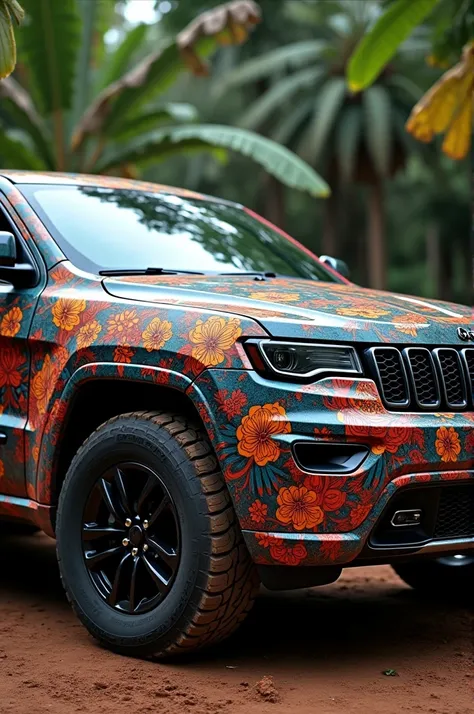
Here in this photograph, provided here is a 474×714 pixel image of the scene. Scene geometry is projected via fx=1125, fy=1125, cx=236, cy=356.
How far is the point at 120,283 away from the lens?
4395mm

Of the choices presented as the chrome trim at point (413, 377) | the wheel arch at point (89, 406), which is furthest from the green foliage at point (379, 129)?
the chrome trim at point (413, 377)

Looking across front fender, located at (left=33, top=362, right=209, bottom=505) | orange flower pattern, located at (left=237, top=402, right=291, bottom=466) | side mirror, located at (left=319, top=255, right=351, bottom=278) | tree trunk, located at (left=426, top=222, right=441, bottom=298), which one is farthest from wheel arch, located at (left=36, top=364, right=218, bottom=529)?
tree trunk, located at (left=426, top=222, right=441, bottom=298)

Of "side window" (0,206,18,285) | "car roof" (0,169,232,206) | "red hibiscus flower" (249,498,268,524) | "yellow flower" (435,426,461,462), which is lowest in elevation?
"red hibiscus flower" (249,498,268,524)

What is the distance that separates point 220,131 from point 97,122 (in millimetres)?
1761

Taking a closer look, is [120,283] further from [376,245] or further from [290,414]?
[376,245]

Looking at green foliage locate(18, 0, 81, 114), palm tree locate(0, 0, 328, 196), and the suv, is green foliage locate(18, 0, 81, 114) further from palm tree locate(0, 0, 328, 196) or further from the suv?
the suv

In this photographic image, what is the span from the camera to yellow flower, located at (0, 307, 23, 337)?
461 centimetres

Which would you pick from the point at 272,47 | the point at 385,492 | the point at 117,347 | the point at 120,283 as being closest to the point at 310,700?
the point at 385,492

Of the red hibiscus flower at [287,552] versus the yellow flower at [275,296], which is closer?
the red hibiscus flower at [287,552]

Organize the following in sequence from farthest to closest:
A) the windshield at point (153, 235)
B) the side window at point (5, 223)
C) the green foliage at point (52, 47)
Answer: the green foliage at point (52, 47), the side window at point (5, 223), the windshield at point (153, 235)

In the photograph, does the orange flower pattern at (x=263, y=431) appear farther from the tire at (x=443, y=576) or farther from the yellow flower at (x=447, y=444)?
the tire at (x=443, y=576)

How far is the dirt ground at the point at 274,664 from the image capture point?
3.76 m

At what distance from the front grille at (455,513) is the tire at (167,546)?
72cm

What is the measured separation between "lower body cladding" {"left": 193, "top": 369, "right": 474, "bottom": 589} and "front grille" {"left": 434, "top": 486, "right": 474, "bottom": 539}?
233 millimetres
